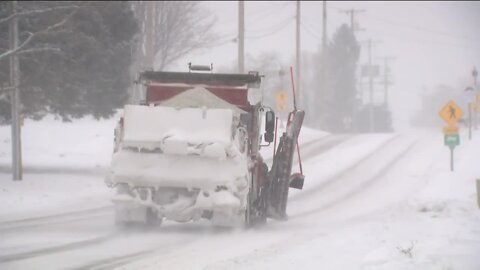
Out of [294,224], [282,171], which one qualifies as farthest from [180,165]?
[294,224]

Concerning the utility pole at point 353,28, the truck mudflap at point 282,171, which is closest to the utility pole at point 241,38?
the truck mudflap at point 282,171

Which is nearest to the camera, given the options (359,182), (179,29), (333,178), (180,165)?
(180,165)

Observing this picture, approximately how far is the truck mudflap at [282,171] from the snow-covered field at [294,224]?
397mm

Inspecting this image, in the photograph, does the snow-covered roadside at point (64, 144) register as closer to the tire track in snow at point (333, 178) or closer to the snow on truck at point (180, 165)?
the tire track in snow at point (333, 178)

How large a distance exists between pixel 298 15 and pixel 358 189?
30602 mm

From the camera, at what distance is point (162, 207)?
12.3m

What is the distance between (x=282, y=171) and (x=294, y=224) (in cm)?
117

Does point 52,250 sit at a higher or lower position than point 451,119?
lower

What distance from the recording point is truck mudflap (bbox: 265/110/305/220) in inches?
566

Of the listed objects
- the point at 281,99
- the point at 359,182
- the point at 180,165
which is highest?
the point at 281,99

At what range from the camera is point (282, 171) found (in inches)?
571

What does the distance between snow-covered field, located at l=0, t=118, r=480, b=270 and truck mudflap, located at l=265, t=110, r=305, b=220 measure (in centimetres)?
40

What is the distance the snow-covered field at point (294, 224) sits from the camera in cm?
964

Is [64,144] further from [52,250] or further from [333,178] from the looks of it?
[52,250]
